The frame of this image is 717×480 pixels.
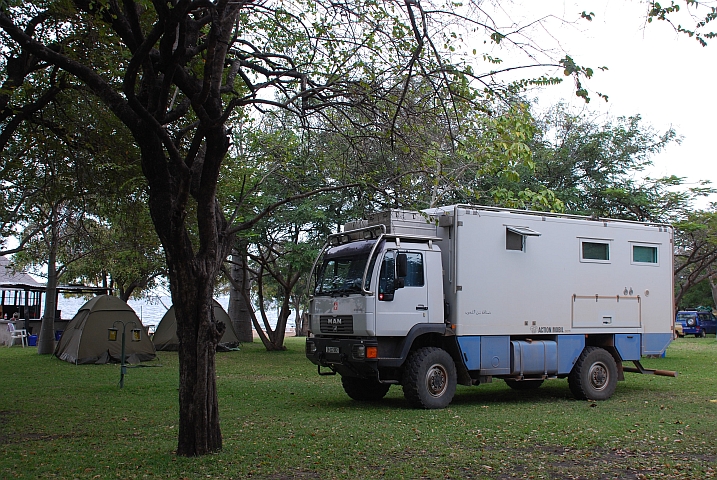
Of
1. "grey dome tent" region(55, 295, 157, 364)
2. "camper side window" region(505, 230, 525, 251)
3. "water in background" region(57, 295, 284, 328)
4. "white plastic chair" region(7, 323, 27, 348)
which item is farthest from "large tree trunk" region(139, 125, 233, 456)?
"water in background" region(57, 295, 284, 328)

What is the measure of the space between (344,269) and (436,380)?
7.94 feet

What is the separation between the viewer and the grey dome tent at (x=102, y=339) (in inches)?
800

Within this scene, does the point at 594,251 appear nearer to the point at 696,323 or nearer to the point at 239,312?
the point at 239,312

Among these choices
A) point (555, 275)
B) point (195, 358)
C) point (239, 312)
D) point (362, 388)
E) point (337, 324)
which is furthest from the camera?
point (239, 312)

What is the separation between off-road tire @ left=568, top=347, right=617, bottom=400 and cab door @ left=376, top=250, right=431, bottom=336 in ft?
11.1

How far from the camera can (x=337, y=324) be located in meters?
11.9

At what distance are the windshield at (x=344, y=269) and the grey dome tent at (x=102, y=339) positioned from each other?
979 cm

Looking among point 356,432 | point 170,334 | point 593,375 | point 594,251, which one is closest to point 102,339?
point 170,334

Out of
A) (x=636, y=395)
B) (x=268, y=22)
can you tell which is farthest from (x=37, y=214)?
(x=636, y=395)

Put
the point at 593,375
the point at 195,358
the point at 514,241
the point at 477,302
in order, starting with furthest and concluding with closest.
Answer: the point at 593,375 < the point at 514,241 < the point at 477,302 < the point at 195,358

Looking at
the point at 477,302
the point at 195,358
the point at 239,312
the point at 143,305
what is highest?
the point at 143,305

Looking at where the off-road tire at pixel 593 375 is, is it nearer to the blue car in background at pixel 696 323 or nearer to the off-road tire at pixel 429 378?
the off-road tire at pixel 429 378

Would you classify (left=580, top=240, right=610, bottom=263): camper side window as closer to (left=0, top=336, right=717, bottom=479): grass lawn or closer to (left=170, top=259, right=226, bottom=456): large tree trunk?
(left=0, top=336, right=717, bottom=479): grass lawn

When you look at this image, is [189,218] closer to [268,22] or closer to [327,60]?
[268,22]
